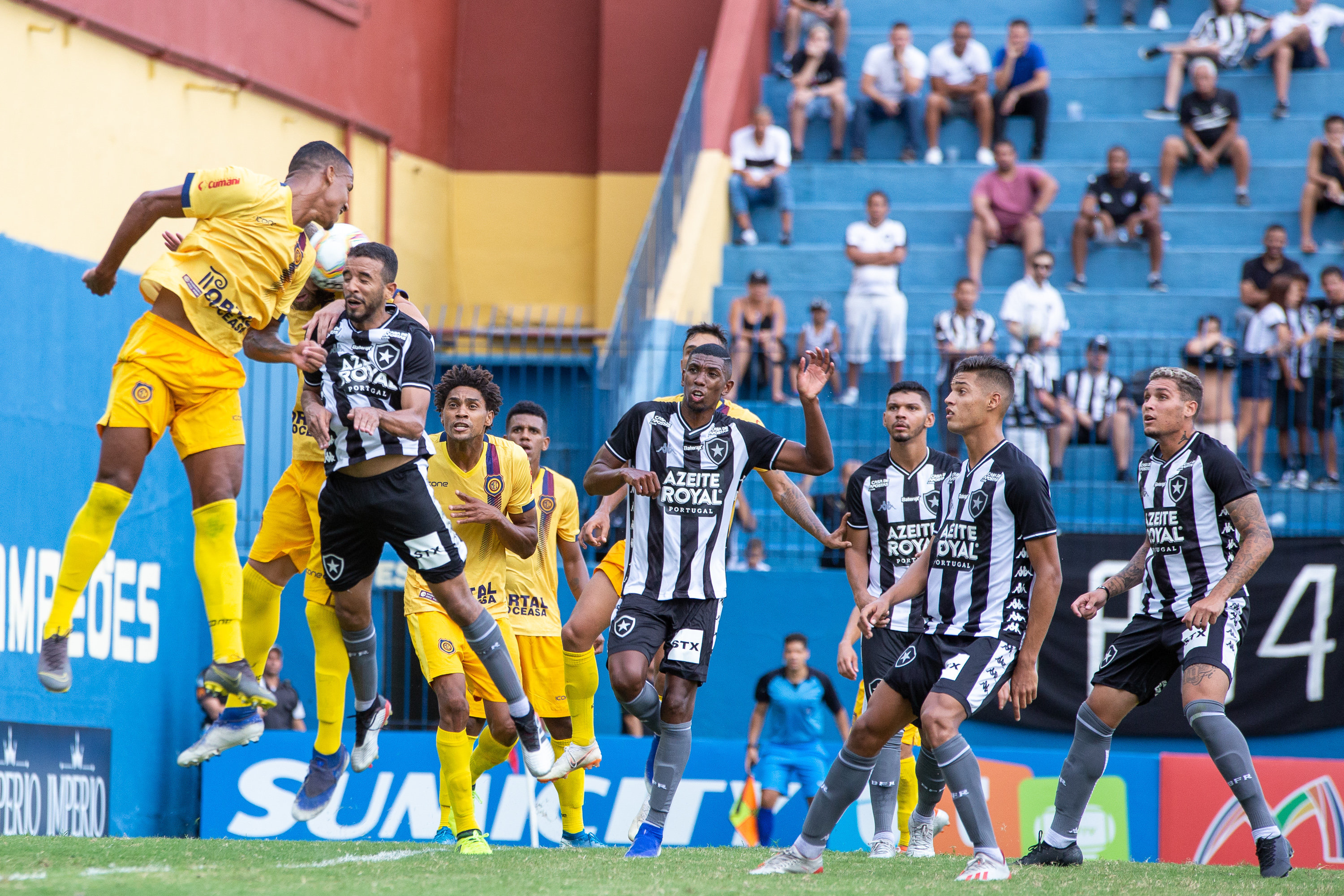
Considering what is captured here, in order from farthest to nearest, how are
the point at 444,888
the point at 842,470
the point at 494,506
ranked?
the point at 842,470 < the point at 494,506 < the point at 444,888

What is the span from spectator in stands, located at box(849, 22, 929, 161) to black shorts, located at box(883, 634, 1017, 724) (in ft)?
43.1

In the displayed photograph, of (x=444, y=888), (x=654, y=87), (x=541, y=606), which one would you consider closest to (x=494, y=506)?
(x=541, y=606)

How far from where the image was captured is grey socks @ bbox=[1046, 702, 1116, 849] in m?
8.67

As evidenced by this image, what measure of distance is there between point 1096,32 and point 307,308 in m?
14.6

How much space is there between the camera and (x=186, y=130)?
16438 mm

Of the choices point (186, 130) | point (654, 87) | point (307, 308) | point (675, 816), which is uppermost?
point (654, 87)

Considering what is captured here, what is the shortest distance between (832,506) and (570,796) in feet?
16.5

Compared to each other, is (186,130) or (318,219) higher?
(186,130)

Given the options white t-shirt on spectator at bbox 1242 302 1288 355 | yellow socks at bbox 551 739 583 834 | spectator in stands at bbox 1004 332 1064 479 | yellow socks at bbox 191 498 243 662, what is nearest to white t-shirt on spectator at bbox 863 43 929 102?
white t-shirt on spectator at bbox 1242 302 1288 355

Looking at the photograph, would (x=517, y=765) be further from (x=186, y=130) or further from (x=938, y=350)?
(x=186, y=130)

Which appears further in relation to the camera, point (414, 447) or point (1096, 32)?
point (1096, 32)

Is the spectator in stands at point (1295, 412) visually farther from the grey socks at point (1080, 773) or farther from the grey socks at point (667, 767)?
the grey socks at point (667, 767)

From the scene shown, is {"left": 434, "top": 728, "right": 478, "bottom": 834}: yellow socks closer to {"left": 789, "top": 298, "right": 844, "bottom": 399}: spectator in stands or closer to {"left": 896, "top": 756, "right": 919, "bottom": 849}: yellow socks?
{"left": 896, "top": 756, "right": 919, "bottom": 849}: yellow socks

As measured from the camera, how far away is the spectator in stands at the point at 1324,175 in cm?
1820
